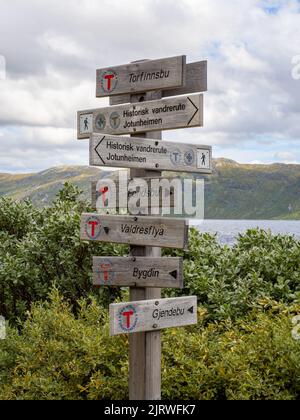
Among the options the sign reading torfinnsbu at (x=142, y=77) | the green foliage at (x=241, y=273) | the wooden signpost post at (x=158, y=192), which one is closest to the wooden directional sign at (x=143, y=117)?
the wooden signpost post at (x=158, y=192)

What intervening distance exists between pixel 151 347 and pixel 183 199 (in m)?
1.54

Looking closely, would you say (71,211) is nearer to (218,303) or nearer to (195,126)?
(218,303)

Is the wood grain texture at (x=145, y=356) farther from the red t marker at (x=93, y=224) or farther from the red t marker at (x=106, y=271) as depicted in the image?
the red t marker at (x=93, y=224)

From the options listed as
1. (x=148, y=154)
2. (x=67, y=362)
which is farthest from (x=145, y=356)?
(x=148, y=154)

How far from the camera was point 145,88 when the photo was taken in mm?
6047

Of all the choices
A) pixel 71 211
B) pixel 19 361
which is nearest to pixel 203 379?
pixel 19 361

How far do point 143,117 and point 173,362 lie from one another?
107 inches

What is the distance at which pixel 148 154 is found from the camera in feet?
19.3

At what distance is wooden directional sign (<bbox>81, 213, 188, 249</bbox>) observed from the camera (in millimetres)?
5742

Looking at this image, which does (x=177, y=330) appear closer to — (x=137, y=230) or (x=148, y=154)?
(x=137, y=230)

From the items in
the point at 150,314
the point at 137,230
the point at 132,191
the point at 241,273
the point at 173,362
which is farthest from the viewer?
the point at 241,273

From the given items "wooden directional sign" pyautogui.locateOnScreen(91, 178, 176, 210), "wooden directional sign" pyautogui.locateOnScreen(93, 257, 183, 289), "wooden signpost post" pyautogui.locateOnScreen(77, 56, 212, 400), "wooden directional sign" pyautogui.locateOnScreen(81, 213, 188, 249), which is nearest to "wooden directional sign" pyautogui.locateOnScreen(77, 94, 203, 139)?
"wooden signpost post" pyautogui.locateOnScreen(77, 56, 212, 400)

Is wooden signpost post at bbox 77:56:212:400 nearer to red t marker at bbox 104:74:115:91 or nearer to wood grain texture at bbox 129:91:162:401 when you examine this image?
wood grain texture at bbox 129:91:162:401

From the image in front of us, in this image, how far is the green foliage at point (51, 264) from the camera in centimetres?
930
